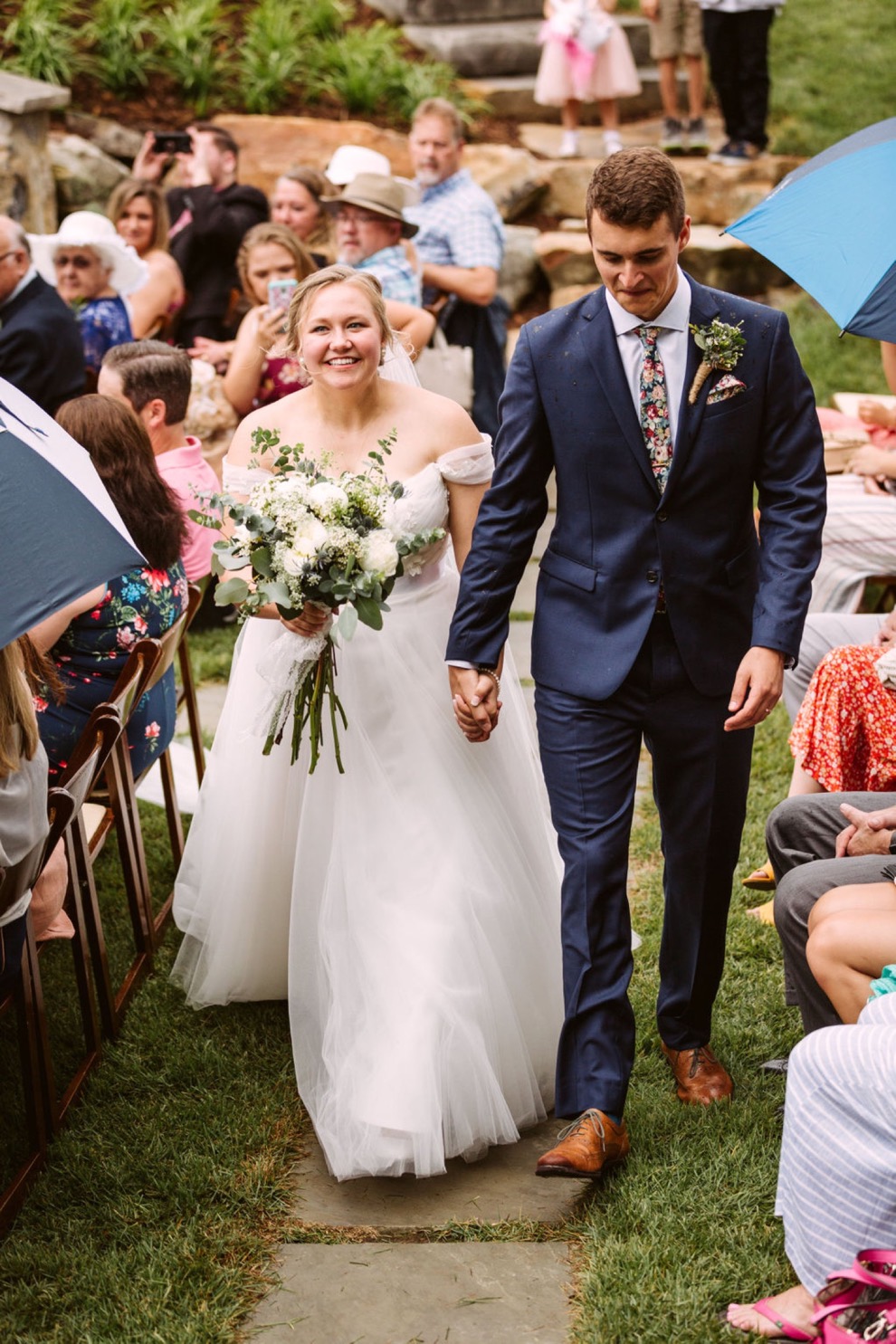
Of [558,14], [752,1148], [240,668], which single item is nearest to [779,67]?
[558,14]

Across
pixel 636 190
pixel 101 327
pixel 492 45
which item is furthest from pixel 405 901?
pixel 492 45

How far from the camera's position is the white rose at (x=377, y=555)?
3.73m

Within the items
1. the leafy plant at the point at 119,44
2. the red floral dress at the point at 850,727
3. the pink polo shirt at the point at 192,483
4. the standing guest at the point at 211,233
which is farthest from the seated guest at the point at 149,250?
the red floral dress at the point at 850,727

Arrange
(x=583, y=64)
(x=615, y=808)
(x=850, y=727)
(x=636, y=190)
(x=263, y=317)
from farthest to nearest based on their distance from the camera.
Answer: (x=583, y=64) → (x=263, y=317) → (x=850, y=727) → (x=615, y=808) → (x=636, y=190)

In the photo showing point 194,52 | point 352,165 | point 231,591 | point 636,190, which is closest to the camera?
point 636,190

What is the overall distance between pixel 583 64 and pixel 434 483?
976cm

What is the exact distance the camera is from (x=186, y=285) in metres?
8.95

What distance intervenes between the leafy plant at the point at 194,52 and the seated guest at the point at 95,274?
5055mm

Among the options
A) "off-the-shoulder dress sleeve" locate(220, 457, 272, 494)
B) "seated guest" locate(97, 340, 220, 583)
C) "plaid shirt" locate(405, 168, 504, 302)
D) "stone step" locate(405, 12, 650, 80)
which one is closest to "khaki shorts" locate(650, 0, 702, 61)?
"stone step" locate(405, 12, 650, 80)

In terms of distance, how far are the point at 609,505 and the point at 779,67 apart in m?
12.8

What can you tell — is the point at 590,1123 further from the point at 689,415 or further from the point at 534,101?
the point at 534,101

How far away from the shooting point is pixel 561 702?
371cm

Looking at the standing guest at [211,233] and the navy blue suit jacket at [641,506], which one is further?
the standing guest at [211,233]

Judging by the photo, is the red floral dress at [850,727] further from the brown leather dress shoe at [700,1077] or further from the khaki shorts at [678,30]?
the khaki shorts at [678,30]
